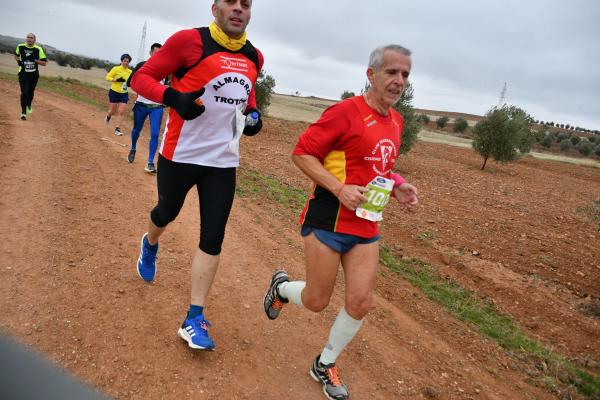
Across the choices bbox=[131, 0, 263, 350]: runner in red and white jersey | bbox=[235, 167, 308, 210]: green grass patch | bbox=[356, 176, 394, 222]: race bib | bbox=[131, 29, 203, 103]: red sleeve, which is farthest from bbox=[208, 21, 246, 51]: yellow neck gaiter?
bbox=[235, 167, 308, 210]: green grass patch

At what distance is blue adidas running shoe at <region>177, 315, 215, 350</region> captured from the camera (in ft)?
10.2

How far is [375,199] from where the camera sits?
3.02m

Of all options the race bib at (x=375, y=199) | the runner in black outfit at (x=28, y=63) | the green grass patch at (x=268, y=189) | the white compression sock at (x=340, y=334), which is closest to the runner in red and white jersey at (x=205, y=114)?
the white compression sock at (x=340, y=334)

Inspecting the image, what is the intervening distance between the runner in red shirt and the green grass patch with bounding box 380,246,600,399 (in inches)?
91.5

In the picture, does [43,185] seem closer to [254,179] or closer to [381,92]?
[254,179]

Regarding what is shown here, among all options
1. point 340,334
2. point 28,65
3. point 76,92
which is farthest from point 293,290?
point 76,92

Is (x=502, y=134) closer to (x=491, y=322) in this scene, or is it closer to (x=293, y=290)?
(x=491, y=322)

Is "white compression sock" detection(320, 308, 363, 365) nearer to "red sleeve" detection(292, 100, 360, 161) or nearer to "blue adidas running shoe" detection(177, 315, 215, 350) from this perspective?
"blue adidas running shoe" detection(177, 315, 215, 350)

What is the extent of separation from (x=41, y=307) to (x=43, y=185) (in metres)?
3.44

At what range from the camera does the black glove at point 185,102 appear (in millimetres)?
2836

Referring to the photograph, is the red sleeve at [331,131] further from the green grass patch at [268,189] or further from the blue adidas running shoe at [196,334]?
the green grass patch at [268,189]

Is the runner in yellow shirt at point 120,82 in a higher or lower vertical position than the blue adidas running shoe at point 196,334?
higher

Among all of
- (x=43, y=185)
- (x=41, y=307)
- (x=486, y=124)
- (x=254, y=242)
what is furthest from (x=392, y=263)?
(x=486, y=124)

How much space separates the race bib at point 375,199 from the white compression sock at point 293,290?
2.53 feet
